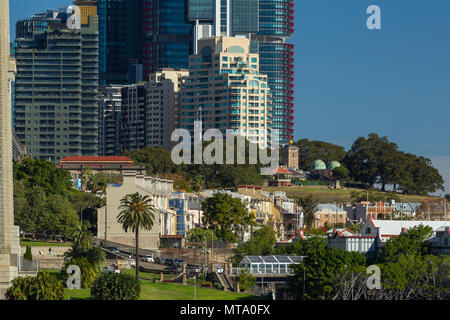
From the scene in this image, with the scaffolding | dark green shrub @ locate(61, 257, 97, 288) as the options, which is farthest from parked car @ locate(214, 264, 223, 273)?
dark green shrub @ locate(61, 257, 97, 288)

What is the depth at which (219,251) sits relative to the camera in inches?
7426

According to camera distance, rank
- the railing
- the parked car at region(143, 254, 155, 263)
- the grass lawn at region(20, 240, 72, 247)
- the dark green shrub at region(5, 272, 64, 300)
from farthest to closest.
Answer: the parked car at region(143, 254, 155, 263) < the grass lawn at region(20, 240, 72, 247) < the railing < the dark green shrub at region(5, 272, 64, 300)

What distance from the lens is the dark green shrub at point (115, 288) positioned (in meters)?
129

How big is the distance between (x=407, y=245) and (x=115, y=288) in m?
40.2

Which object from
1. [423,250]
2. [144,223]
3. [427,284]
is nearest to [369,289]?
[427,284]

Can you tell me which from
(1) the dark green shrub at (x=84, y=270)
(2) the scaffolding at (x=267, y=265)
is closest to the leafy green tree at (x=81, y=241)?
(1) the dark green shrub at (x=84, y=270)

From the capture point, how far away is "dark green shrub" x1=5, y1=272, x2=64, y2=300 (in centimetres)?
11219

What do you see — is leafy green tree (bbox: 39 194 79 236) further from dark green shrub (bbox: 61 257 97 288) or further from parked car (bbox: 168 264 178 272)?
dark green shrub (bbox: 61 257 97 288)

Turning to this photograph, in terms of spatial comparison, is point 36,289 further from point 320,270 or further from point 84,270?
point 320,270

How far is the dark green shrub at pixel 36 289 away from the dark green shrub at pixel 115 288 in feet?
22.2

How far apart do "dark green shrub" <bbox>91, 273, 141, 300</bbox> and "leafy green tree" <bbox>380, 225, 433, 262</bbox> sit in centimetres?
3436

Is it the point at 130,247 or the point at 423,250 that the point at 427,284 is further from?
the point at 130,247

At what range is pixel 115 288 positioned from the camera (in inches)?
5113
